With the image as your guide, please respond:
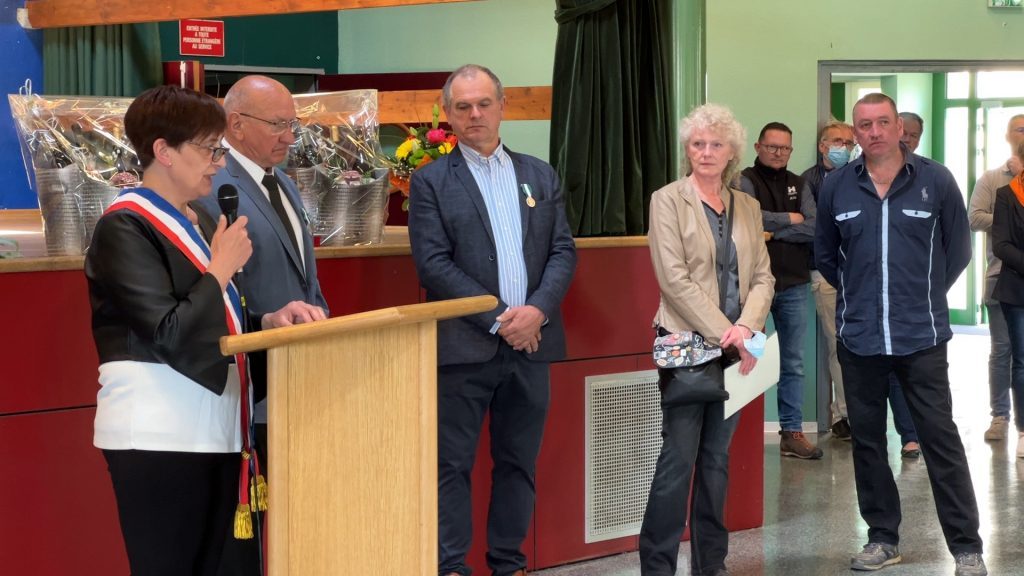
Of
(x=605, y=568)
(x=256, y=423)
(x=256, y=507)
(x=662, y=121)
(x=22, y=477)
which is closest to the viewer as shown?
(x=256, y=507)

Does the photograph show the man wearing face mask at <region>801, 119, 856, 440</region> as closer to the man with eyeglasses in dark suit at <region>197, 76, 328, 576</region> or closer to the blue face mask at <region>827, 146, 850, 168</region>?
the blue face mask at <region>827, 146, 850, 168</region>

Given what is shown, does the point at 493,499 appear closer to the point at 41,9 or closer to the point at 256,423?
the point at 256,423

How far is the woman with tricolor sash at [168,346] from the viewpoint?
214 cm

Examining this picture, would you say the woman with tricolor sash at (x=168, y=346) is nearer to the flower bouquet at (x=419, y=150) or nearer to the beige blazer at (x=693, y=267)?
the beige blazer at (x=693, y=267)

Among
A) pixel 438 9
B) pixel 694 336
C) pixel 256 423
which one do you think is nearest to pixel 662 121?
pixel 694 336

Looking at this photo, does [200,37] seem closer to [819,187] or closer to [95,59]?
[95,59]

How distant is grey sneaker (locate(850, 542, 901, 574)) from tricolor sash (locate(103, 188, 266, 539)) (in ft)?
8.19

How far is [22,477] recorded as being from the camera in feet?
10.00

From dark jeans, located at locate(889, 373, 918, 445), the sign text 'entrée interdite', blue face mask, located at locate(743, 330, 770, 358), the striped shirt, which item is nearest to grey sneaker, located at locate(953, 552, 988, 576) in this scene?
blue face mask, located at locate(743, 330, 770, 358)

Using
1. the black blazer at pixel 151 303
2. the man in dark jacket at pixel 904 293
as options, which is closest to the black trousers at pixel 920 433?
the man in dark jacket at pixel 904 293

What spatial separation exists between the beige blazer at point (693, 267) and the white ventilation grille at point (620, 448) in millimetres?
583

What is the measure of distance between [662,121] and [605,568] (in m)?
1.63

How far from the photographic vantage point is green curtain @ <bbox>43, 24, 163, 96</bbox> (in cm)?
712

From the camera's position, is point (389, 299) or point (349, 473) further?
point (389, 299)
